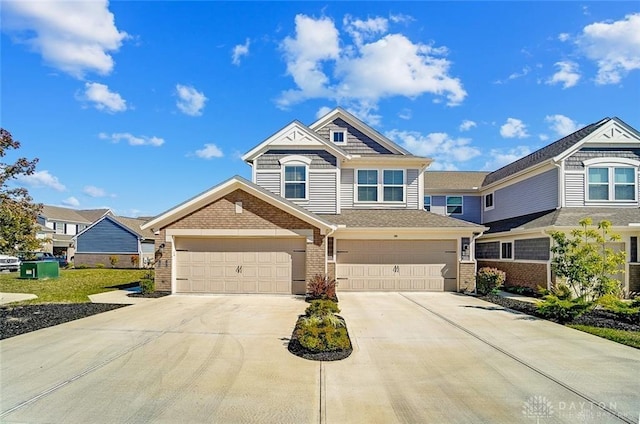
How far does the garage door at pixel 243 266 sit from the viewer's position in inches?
562

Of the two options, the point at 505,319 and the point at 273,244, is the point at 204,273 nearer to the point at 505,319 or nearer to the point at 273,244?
the point at 273,244

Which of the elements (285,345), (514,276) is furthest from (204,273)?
(514,276)

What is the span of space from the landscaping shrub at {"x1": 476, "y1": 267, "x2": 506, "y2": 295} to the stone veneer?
21.0 ft

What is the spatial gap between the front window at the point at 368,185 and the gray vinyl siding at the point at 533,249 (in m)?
6.62

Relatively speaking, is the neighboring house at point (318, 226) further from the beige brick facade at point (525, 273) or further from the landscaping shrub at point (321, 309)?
the landscaping shrub at point (321, 309)

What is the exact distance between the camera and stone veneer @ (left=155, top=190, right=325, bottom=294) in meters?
14.0

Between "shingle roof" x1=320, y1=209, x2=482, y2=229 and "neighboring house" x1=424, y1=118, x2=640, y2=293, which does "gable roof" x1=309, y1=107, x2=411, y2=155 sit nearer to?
"shingle roof" x1=320, y1=209, x2=482, y2=229

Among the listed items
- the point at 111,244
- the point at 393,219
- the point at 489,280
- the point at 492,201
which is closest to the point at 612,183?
the point at 492,201

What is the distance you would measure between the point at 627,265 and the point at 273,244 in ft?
45.2

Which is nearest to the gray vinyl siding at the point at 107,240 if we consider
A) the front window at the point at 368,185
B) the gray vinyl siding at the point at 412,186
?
the front window at the point at 368,185

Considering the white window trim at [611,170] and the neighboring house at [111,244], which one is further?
the neighboring house at [111,244]

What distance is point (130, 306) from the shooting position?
12.0 metres

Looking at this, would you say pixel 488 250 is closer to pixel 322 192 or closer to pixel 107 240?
pixel 322 192

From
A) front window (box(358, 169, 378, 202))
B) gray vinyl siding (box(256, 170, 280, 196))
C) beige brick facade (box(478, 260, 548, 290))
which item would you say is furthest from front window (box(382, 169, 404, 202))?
beige brick facade (box(478, 260, 548, 290))
